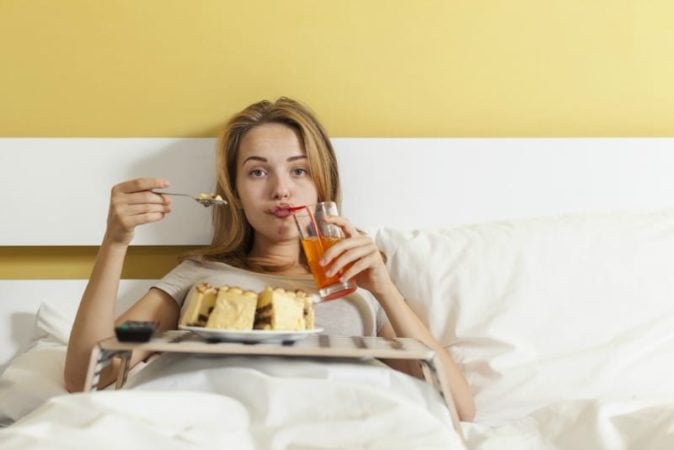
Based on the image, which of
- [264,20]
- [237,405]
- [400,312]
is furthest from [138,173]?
[237,405]

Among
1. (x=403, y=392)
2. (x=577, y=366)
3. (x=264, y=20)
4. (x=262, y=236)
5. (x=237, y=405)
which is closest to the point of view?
(x=237, y=405)

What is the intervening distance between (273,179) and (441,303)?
1.49 ft

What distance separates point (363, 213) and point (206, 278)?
17.2 inches

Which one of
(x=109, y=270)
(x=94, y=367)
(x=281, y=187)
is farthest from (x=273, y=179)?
(x=94, y=367)

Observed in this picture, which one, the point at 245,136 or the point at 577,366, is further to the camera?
the point at 245,136

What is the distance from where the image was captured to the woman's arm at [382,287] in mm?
1354

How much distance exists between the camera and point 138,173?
1.80 m

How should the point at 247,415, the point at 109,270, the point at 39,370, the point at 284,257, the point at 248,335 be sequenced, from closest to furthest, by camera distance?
the point at 247,415 → the point at 248,335 → the point at 109,270 → the point at 39,370 → the point at 284,257

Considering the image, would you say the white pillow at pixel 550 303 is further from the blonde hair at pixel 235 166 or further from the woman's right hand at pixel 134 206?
the woman's right hand at pixel 134 206

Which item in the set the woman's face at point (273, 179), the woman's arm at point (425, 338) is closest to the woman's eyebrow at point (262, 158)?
the woman's face at point (273, 179)

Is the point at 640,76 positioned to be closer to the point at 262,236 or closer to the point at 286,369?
the point at 262,236

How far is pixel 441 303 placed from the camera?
155 cm

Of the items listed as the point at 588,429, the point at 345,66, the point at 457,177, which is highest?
the point at 345,66

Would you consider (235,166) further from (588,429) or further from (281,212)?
(588,429)
